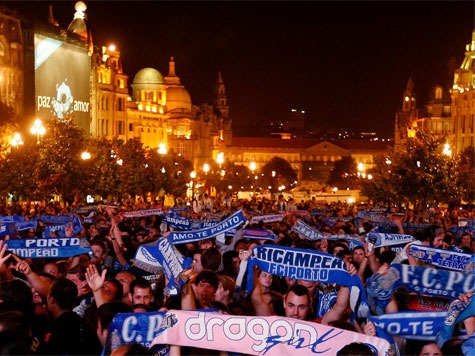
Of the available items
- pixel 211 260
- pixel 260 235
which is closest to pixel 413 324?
pixel 211 260

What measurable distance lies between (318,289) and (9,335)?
4810mm

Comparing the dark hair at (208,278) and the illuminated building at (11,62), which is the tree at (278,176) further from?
the dark hair at (208,278)

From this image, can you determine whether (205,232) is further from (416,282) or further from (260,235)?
(416,282)

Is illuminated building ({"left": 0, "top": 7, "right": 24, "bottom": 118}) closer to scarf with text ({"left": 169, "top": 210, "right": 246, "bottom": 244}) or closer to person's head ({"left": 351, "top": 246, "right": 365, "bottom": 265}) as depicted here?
scarf with text ({"left": 169, "top": 210, "right": 246, "bottom": 244})

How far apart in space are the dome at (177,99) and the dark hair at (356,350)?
5364 inches

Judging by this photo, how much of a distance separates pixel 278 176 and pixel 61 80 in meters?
97.7

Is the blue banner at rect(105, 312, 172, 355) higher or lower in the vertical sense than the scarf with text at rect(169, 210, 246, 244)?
lower

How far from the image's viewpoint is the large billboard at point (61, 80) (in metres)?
70.9

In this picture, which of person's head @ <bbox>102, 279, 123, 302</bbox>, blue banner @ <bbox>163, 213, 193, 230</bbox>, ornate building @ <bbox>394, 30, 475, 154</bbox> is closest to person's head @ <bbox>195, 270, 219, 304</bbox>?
person's head @ <bbox>102, 279, 123, 302</bbox>

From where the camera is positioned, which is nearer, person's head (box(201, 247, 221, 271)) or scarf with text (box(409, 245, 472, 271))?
scarf with text (box(409, 245, 472, 271))

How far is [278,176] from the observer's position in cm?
17000

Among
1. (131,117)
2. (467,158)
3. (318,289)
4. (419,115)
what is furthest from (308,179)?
(318,289)

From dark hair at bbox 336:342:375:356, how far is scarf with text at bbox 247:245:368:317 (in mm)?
2493

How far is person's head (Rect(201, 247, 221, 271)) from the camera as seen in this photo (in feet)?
37.9
